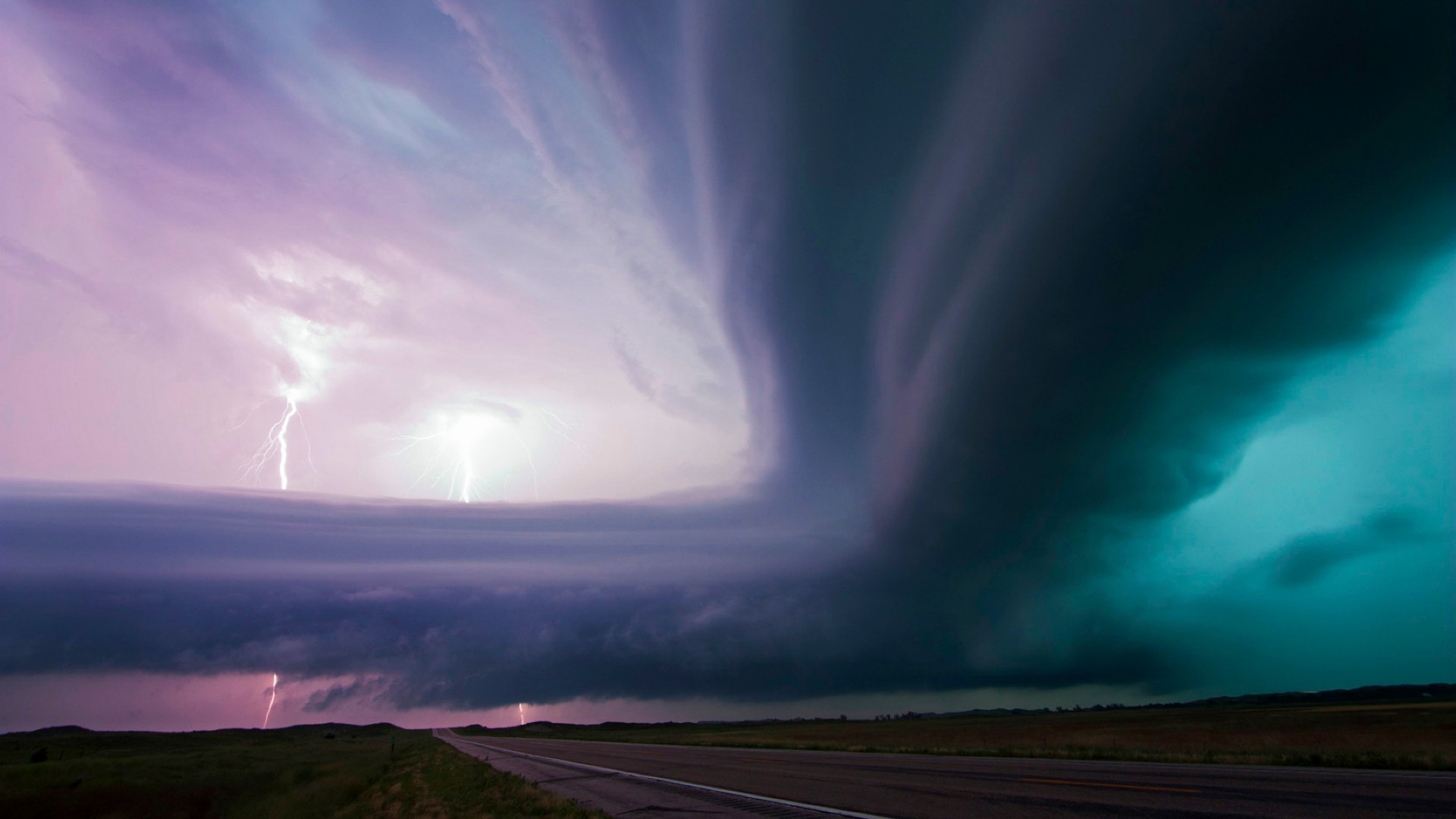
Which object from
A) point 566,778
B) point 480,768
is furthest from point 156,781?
point 566,778

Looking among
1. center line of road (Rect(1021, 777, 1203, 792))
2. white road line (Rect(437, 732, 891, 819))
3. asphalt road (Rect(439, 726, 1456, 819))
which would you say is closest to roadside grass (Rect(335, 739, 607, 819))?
white road line (Rect(437, 732, 891, 819))

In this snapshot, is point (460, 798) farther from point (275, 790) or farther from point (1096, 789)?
point (275, 790)

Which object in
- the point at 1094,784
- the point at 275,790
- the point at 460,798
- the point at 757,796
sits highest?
the point at 1094,784

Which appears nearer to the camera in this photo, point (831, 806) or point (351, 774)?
point (831, 806)

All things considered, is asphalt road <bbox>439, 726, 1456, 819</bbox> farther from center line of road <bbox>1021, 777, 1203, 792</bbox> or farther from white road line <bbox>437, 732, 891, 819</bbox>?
white road line <bbox>437, 732, 891, 819</bbox>

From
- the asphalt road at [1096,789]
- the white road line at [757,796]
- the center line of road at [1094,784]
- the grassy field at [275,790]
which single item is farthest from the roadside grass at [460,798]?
the center line of road at [1094,784]

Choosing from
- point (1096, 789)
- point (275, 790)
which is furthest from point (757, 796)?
point (275, 790)

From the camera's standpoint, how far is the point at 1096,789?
17.9 m

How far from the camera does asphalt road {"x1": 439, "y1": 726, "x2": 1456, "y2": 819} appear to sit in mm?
13906

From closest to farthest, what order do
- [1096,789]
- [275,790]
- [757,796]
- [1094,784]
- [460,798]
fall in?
[1096,789] → [1094,784] → [757,796] → [460,798] → [275,790]

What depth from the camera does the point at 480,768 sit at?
44.4m

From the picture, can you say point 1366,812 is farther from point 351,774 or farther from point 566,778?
point 351,774

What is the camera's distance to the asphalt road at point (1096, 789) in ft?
45.6

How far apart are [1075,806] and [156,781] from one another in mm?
Answer: 71243
